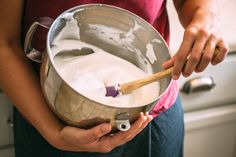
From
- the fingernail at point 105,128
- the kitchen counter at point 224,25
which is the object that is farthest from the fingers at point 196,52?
the kitchen counter at point 224,25

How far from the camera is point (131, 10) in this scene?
2.09 feet

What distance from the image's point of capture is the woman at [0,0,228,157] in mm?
552

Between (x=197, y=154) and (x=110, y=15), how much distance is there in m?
0.62

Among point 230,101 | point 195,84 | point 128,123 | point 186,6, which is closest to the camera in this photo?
point 128,123

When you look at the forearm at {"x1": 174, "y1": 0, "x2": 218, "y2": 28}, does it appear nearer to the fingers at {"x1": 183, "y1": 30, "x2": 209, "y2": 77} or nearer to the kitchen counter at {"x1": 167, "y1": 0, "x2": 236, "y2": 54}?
the fingers at {"x1": 183, "y1": 30, "x2": 209, "y2": 77}

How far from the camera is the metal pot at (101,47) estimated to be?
50cm

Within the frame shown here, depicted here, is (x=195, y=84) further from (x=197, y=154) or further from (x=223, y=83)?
(x=197, y=154)

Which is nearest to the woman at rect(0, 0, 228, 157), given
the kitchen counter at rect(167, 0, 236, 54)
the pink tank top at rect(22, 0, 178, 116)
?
the pink tank top at rect(22, 0, 178, 116)

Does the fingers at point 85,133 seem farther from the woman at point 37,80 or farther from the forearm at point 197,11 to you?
the forearm at point 197,11

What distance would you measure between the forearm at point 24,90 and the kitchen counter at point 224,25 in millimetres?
350

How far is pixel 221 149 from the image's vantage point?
1127mm

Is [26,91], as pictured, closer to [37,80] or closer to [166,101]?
[37,80]

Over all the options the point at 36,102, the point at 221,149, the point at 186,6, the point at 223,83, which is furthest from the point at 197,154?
the point at 36,102

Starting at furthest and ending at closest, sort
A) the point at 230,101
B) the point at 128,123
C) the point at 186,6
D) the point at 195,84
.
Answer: the point at 230,101 → the point at 195,84 → the point at 186,6 → the point at 128,123
